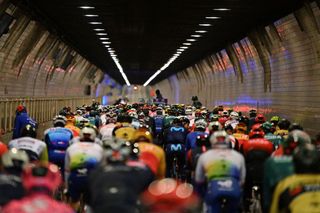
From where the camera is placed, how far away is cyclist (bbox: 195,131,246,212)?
9.55 m

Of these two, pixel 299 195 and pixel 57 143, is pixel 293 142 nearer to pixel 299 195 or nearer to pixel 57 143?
pixel 299 195

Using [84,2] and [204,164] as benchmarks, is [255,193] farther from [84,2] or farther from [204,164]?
[84,2]

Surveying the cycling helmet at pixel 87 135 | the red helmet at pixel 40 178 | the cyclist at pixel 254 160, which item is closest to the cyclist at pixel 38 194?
the red helmet at pixel 40 178

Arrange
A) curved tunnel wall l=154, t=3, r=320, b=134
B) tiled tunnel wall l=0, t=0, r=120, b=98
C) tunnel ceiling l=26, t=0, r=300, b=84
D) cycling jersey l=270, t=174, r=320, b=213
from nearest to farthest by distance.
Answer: cycling jersey l=270, t=174, r=320, b=213, tunnel ceiling l=26, t=0, r=300, b=84, curved tunnel wall l=154, t=3, r=320, b=134, tiled tunnel wall l=0, t=0, r=120, b=98

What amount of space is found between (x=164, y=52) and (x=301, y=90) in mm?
19114

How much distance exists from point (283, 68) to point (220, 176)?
59.8 ft

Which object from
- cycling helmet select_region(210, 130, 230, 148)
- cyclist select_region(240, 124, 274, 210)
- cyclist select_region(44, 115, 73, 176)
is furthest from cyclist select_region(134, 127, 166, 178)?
cyclist select_region(44, 115, 73, 176)

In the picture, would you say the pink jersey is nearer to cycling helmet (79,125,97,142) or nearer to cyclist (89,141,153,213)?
cyclist (89,141,153,213)

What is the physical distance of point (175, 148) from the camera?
59.2ft

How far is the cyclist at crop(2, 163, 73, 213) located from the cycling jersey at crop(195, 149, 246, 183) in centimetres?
299

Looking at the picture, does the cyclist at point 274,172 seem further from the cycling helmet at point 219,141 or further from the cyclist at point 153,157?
the cyclist at point 153,157

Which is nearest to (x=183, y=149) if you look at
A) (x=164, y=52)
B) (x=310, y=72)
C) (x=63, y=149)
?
(x=63, y=149)

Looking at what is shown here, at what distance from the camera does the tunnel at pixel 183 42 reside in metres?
22.4

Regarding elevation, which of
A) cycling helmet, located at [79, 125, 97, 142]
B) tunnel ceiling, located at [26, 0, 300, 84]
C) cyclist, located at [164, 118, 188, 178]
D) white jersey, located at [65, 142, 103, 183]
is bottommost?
cyclist, located at [164, 118, 188, 178]
